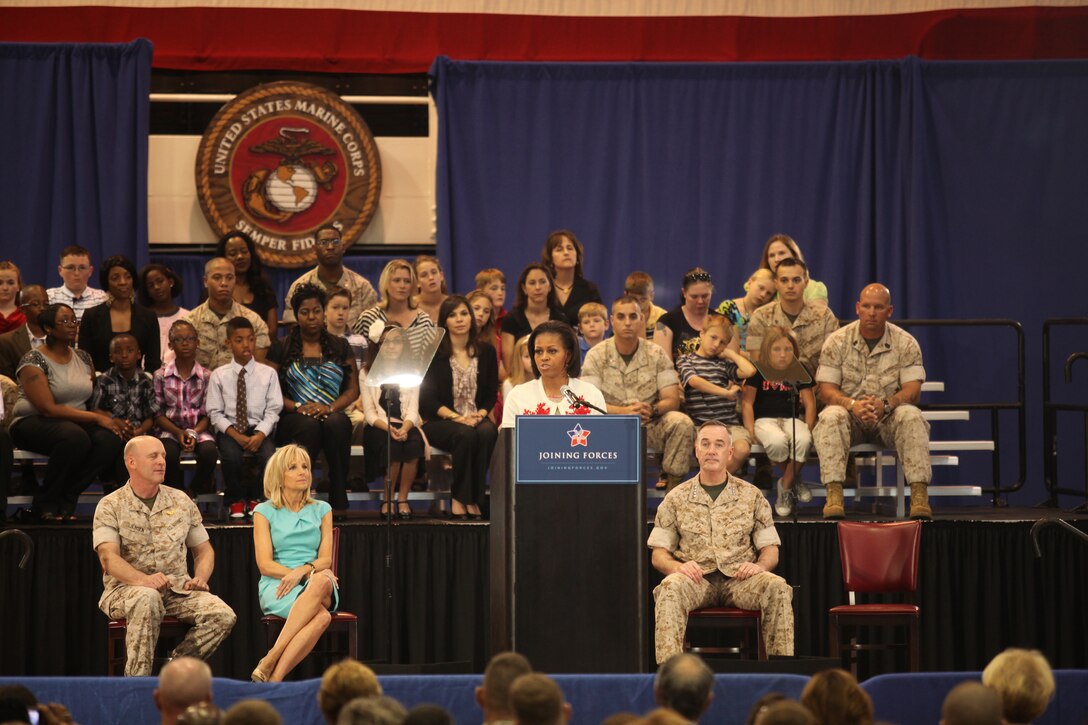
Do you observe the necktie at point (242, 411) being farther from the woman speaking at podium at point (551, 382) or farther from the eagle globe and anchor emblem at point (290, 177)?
the eagle globe and anchor emblem at point (290, 177)

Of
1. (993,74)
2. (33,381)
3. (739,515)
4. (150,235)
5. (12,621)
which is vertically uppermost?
(993,74)

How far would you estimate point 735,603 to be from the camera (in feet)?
21.2

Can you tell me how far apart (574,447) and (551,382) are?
123 cm

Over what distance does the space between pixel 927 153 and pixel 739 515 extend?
4744 millimetres

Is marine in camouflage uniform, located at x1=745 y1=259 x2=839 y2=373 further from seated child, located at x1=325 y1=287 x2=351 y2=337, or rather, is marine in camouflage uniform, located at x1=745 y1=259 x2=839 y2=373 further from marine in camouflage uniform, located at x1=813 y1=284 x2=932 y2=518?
seated child, located at x1=325 y1=287 x2=351 y2=337

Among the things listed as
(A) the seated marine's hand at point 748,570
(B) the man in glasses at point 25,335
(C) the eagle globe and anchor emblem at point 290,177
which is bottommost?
(A) the seated marine's hand at point 748,570

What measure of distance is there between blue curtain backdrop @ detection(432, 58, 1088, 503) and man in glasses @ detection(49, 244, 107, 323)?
2632 mm

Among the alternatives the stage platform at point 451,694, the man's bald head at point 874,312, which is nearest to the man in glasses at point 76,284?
the stage platform at point 451,694

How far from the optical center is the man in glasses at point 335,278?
346 inches

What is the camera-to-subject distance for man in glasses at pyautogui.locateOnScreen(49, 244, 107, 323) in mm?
8367

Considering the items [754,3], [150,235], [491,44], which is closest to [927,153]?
[754,3]

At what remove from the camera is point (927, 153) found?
34.0 ft

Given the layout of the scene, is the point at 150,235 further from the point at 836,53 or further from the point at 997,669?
the point at 997,669

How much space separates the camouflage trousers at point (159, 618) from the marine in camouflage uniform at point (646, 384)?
7.53 feet
